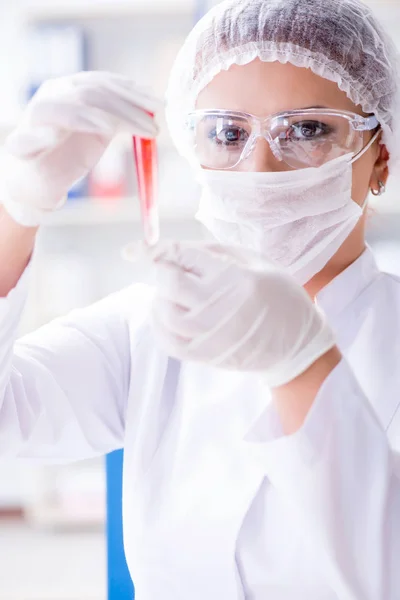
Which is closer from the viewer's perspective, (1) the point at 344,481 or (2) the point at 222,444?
(1) the point at 344,481

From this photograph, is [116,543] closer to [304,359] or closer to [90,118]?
[304,359]

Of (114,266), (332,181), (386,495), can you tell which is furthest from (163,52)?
(386,495)

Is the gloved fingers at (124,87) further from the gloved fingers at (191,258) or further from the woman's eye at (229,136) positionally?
the woman's eye at (229,136)

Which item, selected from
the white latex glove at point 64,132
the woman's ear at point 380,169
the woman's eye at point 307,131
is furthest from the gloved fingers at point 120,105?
the woman's ear at point 380,169

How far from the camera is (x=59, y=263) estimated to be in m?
3.15

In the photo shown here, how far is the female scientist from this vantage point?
89cm

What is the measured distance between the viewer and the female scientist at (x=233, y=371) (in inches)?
35.1

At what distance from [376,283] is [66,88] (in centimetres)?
63

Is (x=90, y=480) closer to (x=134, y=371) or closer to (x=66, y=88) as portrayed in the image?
(x=134, y=371)

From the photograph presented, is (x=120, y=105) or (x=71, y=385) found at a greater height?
(x=120, y=105)

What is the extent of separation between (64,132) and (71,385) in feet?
1.56

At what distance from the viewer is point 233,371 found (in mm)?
972

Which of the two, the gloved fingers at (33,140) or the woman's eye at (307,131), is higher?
the gloved fingers at (33,140)

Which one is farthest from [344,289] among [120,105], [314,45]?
[120,105]
